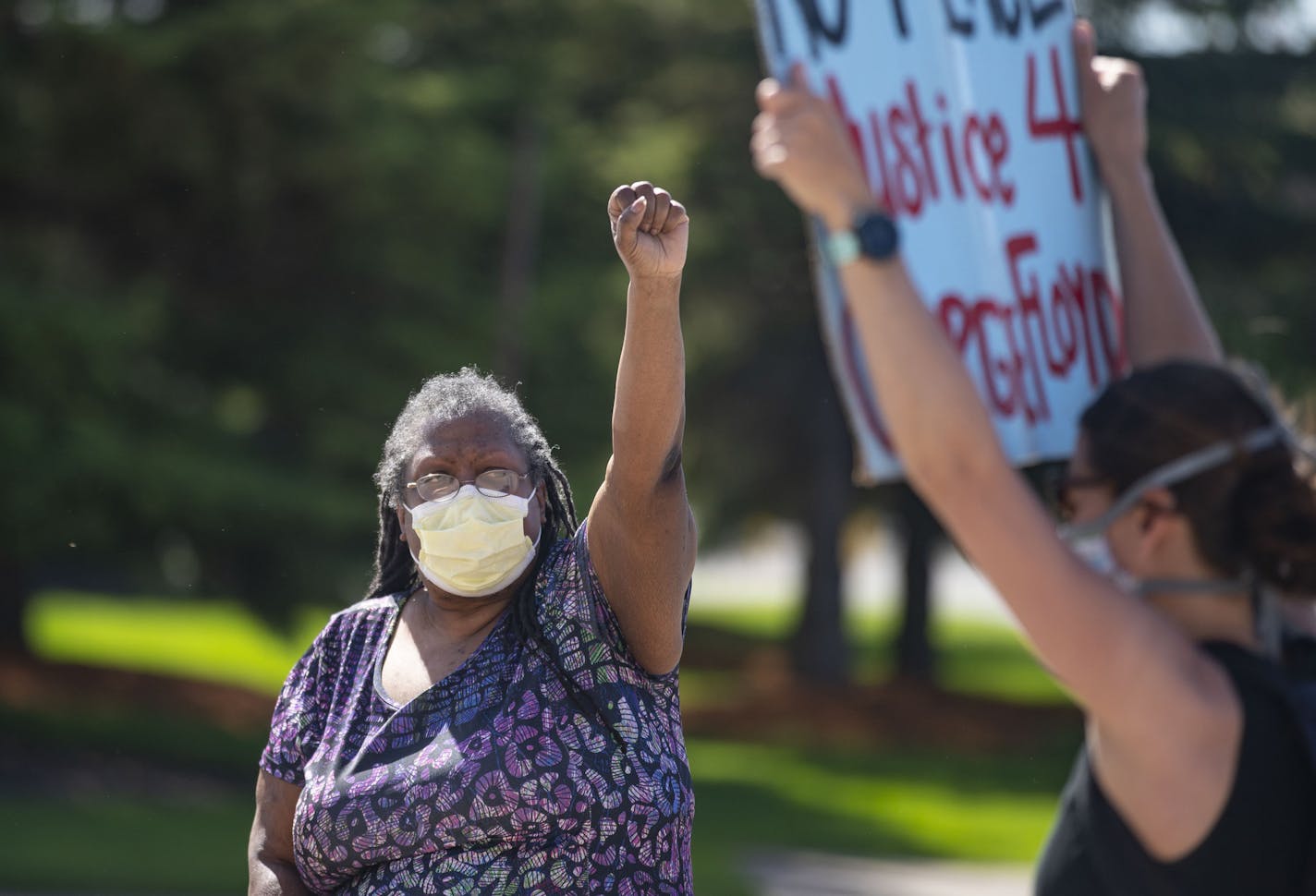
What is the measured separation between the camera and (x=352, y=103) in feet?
51.1

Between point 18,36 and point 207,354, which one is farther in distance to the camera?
point 207,354

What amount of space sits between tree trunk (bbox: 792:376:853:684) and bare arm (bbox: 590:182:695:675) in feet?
66.3

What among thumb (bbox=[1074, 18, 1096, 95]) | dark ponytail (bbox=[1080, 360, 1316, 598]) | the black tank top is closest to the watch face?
dark ponytail (bbox=[1080, 360, 1316, 598])

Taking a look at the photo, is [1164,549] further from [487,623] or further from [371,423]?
[371,423]

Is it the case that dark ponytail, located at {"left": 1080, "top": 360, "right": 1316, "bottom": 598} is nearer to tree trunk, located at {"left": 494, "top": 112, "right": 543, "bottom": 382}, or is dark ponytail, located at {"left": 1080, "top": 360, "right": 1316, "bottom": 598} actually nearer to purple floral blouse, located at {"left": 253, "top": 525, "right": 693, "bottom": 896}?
purple floral blouse, located at {"left": 253, "top": 525, "right": 693, "bottom": 896}

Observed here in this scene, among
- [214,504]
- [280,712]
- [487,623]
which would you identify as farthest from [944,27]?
[214,504]

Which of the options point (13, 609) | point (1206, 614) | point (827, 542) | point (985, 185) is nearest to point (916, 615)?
point (827, 542)

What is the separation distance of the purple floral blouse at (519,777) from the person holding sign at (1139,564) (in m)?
0.74

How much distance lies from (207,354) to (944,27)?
14.6 metres

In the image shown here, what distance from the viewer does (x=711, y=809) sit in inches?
619

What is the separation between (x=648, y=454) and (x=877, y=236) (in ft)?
2.46

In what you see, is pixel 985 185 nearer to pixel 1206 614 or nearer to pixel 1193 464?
pixel 1193 464

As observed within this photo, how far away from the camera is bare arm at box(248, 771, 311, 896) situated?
3.07 meters

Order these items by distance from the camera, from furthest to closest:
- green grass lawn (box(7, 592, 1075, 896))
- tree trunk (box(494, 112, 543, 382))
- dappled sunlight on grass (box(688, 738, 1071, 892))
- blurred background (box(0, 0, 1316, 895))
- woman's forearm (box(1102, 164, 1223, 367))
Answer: tree trunk (box(494, 112, 543, 382)) < blurred background (box(0, 0, 1316, 895)) < dappled sunlight on grass (box(688, 738, 1071, 892)) < green grass lawn (box(7, 592, 1075, 896)) < woman's forearm (box(1102, 164, 1223, 367))
